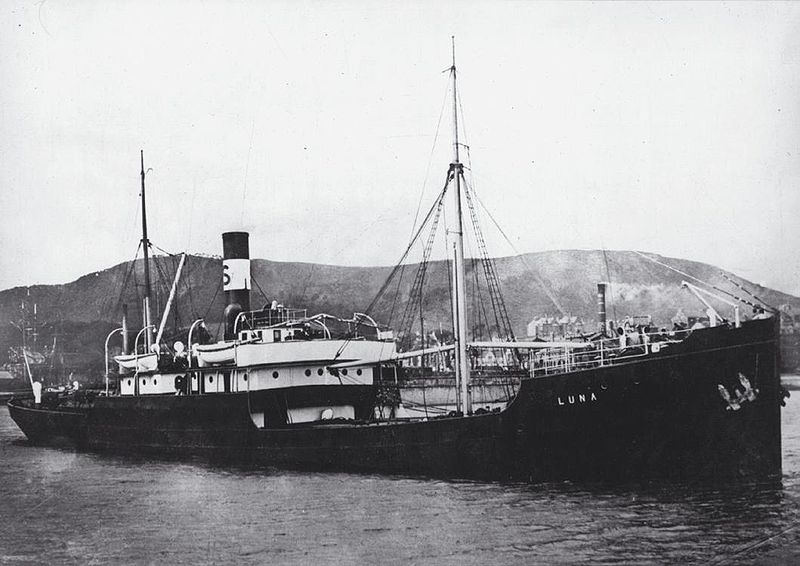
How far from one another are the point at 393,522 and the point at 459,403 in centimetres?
469

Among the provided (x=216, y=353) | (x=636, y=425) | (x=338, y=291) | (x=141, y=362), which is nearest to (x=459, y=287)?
(x=636, y=425)

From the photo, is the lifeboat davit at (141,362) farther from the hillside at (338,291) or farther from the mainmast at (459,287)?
the mainmast at (459,287)

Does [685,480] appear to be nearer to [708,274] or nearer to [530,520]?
[530,520]

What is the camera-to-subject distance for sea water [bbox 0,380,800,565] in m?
10.9

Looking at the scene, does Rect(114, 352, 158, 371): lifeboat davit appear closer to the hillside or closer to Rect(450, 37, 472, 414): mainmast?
the hillside

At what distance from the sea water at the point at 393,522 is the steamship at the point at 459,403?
59cm

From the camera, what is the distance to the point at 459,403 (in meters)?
17.1

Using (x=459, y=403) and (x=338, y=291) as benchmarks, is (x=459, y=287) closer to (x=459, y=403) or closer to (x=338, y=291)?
(x=459, y=403)

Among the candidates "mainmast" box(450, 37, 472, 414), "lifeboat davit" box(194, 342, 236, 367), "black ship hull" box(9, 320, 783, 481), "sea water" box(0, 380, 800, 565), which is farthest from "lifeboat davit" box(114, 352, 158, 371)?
"mainmast" box(450, 37, 472, 414)

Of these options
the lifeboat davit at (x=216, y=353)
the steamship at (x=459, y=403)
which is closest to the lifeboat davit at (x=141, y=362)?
the steamship at (x=459, y=403)

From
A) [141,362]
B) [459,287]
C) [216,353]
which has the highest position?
[459,287]

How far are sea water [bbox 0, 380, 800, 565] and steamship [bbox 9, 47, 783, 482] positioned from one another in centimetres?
59

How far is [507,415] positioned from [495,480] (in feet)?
4.56

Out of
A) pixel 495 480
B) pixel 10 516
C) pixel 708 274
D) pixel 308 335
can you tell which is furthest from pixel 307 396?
pixel 708 274
